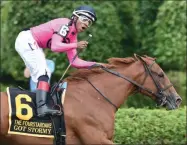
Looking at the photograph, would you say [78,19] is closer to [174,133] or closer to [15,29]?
[174,133]

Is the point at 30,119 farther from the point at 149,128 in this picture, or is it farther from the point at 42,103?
the point at 149,128

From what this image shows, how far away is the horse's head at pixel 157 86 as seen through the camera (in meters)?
6.98

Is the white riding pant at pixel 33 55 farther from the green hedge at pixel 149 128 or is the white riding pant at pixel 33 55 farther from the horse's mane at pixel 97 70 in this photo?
the green hedge at pixel 149 128

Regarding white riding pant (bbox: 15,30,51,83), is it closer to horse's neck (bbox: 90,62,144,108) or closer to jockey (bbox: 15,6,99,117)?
jockey (bbox: 15,6,99,117)

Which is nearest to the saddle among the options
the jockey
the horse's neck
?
the jockey

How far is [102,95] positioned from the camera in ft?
22.5

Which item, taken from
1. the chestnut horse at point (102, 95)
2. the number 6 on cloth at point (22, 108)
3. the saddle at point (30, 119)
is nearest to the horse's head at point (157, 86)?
the chestnut horse at point (102, 95)

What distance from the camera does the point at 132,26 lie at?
13.4 m

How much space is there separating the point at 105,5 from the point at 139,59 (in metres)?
4.80

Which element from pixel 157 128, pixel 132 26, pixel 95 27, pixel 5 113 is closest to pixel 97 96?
pixel 5 113

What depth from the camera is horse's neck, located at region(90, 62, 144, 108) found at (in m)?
6.89

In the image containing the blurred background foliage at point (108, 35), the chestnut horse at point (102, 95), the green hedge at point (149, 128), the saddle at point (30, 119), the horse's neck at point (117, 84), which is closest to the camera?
the saddle at point (30, 119)

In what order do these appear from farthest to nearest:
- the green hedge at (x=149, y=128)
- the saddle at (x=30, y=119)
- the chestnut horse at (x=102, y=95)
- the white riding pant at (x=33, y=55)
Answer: the green hedge at (x=149, y=128) → the white riding pant at (x=33, y=55) → the chestnut horse at (x=102, y=95) → the saddle at (x=30, y=119)

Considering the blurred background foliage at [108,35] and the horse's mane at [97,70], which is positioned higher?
the horse's mane at [97,70]
